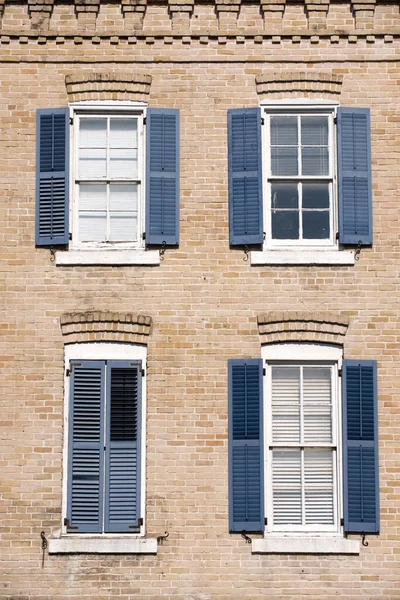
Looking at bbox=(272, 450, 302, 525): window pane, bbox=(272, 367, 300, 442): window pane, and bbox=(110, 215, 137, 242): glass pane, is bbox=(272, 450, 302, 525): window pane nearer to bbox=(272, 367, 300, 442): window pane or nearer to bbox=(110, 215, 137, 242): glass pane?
bbox=(272, 367, 300, 442): window pane

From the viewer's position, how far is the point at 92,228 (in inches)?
547

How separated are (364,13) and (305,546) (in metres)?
7.13

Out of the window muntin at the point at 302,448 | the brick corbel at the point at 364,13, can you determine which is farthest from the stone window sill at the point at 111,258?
the brick corbel at the point at 364,13

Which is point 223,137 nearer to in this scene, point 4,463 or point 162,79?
point 162,79

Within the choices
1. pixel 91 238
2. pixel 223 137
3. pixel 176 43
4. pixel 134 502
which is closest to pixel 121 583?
pixel 134 502

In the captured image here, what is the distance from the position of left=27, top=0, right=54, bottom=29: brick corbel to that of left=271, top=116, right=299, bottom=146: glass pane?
3.36 meters

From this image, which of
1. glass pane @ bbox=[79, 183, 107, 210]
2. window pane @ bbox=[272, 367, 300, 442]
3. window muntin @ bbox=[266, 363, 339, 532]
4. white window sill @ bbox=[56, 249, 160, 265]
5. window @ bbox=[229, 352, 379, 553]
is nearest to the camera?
Result: window @ bbox=[229, 352, 379, 553]

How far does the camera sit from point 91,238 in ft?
45.4

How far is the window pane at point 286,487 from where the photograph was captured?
13148 millimetres

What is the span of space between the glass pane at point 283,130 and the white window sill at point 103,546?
547 centimetres

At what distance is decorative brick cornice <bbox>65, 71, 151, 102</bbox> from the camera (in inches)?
550

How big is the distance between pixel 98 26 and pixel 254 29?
2.12 m

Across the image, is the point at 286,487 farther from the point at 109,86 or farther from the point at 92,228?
the point at 109,86

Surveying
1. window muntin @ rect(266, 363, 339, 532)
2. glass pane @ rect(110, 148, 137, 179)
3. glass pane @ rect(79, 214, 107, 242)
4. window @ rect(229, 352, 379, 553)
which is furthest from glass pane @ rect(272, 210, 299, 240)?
glass pane @ rect(79, 214, 107, 242)
